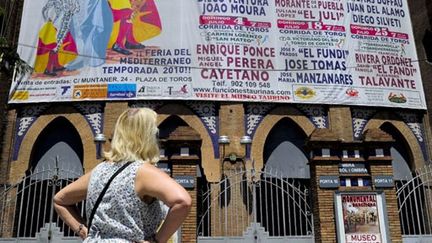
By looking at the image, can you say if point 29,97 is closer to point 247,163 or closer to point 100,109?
point 100,109

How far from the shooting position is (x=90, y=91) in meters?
12.9

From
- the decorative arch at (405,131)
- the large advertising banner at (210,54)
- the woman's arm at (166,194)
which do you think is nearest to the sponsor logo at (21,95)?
the large advertising banner at (210,54)

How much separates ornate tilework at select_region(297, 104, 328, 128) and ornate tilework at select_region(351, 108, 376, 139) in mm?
920

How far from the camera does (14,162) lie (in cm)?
1292

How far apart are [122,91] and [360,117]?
7289 millimetres

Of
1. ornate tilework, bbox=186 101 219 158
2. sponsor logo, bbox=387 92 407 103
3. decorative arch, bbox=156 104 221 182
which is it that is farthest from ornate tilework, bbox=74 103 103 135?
sponsor logo, bbox=387 92 407 103

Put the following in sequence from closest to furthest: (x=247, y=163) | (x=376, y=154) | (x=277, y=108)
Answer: (x=376, y=154), (x=247, y=163), (x=277, y=108)

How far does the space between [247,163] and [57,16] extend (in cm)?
736

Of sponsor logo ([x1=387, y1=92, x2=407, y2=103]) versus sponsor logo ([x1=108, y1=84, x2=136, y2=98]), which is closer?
sponsor logo ([x1=108, y1=84, x2=136, y2=98])

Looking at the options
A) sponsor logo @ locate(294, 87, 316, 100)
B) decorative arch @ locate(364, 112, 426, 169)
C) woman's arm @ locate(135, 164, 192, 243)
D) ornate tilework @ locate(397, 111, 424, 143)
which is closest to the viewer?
woman's arm @ locate(135, 164, 192, 243)

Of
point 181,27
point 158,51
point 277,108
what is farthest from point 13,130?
point 277,108

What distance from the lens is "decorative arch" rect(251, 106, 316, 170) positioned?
42.7ft

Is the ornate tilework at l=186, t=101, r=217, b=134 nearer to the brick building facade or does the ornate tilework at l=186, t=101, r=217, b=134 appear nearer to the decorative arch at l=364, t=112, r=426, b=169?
the brick building facade

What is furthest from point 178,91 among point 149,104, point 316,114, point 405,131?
point 405,131
